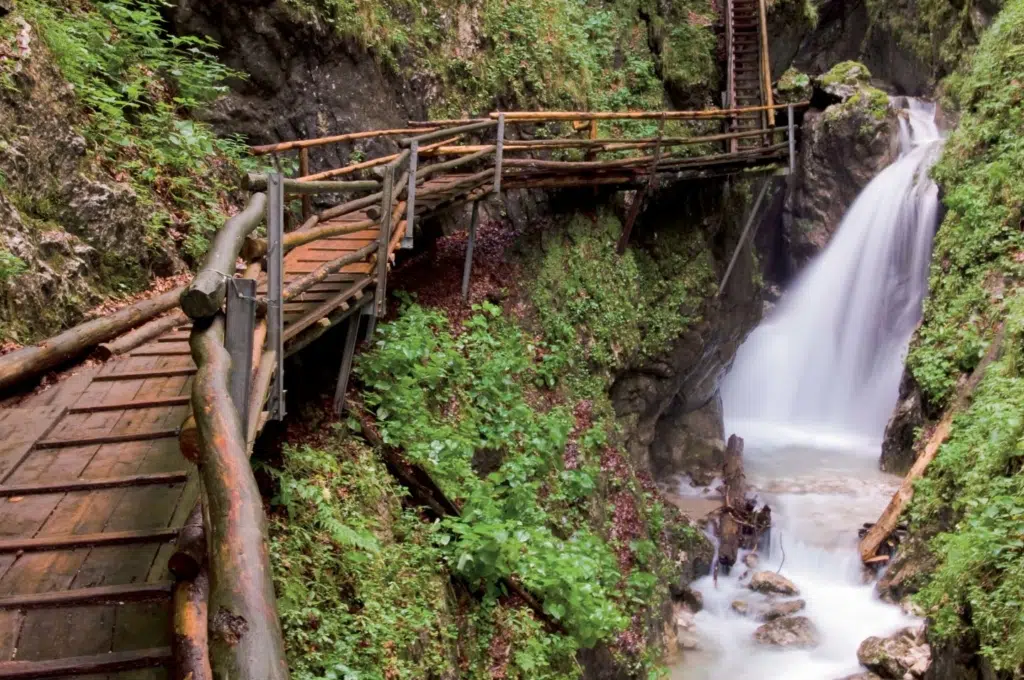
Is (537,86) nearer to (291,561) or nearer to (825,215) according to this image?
(291,561)

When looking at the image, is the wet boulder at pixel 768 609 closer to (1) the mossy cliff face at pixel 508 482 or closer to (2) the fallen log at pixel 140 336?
(1) the mossy cliff face at pixel 508 482

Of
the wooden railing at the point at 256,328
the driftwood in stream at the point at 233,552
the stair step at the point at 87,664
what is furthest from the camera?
the stair step at the point at 87,664

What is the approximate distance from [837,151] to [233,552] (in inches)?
986

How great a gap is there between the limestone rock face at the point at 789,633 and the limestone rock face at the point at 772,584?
0.93 metres

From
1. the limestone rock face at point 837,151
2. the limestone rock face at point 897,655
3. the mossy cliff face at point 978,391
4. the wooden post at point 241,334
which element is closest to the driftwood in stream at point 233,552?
the wooden post at point 241,334

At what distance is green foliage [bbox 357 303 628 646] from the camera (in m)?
6.21

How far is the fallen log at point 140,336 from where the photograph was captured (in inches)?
197

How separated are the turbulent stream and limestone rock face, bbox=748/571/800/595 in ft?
0.55

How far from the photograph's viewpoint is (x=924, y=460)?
10492 mm

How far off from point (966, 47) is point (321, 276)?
76.3 feet

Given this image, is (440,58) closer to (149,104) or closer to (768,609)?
(149,104)

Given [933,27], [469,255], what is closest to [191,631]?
[469,255]

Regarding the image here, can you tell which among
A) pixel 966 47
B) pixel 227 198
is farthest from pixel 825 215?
pixel 227 198

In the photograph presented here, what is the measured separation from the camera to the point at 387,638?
4383 millimetres
